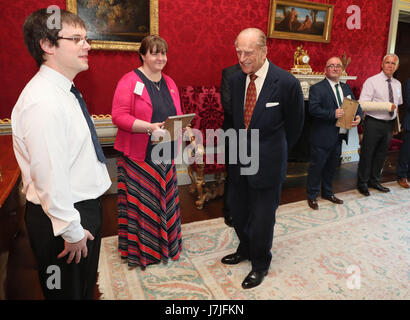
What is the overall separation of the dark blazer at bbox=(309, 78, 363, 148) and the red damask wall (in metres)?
1.69

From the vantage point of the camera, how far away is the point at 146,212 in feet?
8.33

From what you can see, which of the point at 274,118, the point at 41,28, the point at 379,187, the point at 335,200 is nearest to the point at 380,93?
the point at 379,187

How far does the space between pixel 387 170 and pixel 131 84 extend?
18.1 ft

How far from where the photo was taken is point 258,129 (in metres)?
2.19

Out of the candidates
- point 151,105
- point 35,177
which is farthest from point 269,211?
point 35,177

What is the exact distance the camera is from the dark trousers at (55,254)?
133 cm

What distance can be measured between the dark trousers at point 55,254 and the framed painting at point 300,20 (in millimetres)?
4694

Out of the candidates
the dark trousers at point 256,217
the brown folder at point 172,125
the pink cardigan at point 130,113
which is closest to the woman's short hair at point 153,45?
the pink cardigan at point 130,113

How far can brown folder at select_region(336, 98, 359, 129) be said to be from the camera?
3682 millimetres

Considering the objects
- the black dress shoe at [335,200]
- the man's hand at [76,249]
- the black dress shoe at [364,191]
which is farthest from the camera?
the black dress shoe at [364,191]

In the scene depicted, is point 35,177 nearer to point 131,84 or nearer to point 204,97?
point 131,84

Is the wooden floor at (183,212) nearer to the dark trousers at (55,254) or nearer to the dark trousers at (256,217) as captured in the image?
the dark trousers at (55,254)

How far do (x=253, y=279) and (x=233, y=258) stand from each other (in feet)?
1.15

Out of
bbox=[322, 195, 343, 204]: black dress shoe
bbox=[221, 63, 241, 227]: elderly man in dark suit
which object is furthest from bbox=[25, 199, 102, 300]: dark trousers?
bbox=[322, 195, 343, 204]: black dress shoe
